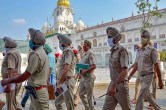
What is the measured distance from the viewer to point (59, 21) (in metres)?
84.6

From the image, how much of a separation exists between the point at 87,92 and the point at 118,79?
2.38 metres

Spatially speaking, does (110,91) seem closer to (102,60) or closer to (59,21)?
(102,60)

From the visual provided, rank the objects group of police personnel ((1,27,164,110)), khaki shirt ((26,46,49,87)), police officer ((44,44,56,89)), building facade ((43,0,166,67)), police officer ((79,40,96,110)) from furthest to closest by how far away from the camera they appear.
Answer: building facade ((43,0,166,67)), police officer ((44,44,56,89)), police officer ((79,40,96,110)), group of police personnel ((1,27,164,110)), khaki shirt ((26,46,49,87))

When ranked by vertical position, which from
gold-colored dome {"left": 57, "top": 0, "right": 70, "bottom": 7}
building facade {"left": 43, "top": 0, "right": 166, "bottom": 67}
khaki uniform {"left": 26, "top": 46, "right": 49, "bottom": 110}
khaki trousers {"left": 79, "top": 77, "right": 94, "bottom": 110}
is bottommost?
khaki trousers {"left": 79, "top": 77, "right": 94, "bottom": 110}

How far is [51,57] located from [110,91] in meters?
3.22

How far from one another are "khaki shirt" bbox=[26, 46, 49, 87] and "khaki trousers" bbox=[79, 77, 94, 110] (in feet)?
8.82

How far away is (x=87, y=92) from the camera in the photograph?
22.0 feet

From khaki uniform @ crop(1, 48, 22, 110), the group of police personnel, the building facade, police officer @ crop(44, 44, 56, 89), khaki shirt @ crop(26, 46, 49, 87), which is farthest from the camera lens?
the building facade

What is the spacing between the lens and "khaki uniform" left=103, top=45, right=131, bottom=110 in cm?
451

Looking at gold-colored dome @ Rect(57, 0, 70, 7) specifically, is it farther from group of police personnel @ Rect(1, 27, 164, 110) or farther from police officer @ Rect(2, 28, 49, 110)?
police officer @ Rect(2, 28, 49, 110)

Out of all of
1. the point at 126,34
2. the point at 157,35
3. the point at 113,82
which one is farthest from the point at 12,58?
the point at 126,34

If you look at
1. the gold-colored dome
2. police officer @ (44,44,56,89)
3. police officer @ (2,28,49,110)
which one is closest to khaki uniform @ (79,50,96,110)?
police officer @ (44,44,56,89)

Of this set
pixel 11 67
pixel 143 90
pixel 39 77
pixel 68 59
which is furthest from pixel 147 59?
pixel 11 67

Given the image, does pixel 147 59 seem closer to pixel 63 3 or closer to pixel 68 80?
pixel 68 80
